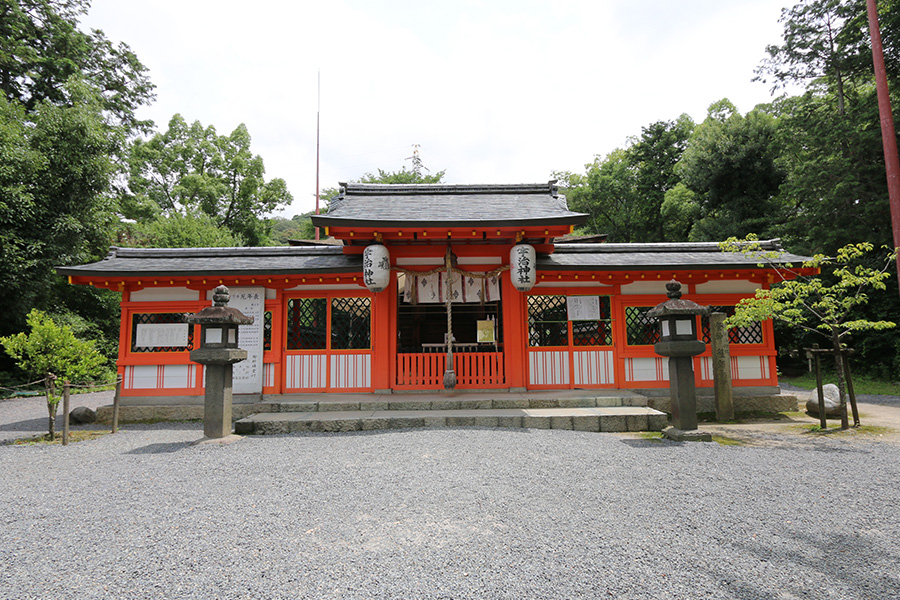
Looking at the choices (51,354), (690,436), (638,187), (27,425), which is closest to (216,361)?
(51,354)

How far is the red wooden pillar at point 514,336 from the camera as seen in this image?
27.6 ft

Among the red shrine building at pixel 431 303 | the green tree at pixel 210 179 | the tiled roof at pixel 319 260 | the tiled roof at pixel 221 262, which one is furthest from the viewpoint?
the green tree at pixel 210 179

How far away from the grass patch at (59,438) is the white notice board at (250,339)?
83.0 inches

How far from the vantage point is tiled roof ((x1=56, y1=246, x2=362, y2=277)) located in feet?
26.0

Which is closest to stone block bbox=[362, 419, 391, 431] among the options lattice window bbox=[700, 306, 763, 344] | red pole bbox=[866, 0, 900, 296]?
lattice window bbox=[700, 306, 763, 344]

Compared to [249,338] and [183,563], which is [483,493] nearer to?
[183,563]

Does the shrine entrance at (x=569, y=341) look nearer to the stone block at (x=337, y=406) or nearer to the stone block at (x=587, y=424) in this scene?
the stone block at (x=587, y=424)

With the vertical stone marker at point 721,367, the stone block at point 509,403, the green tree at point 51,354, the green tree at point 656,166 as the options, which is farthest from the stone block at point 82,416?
the green tree at point 656,166

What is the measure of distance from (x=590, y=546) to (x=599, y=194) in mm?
26540

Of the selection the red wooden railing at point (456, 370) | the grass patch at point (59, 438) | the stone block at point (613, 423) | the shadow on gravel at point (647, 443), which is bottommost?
the shadow on gravel at point (647, 443)

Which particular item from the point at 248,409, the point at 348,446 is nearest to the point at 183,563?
the point at 348,446

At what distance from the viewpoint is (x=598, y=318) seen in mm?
8586

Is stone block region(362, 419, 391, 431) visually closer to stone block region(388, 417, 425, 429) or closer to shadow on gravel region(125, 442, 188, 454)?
stone block region(388, 417, 425, 429)

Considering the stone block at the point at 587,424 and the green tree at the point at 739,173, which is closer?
the stone block at the point at 587,424
